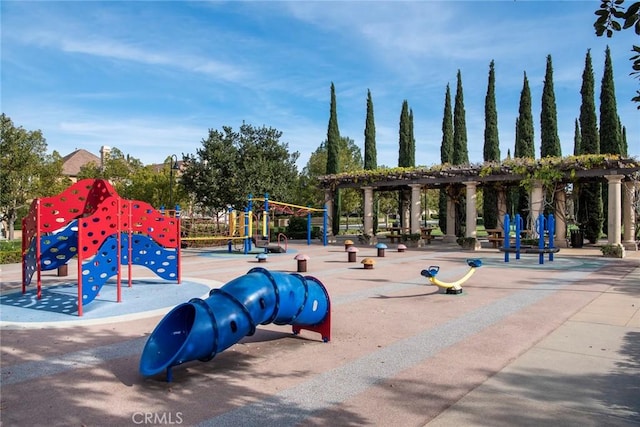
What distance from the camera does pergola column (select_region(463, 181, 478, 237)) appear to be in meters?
25.0

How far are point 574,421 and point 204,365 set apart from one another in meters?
4.07

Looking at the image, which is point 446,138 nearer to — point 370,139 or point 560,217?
point 370,139

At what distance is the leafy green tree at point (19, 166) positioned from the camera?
27672 mm

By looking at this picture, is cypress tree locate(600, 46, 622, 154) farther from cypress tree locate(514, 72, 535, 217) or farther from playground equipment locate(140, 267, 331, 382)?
playground equipment locate(140, 267, 331, 382)

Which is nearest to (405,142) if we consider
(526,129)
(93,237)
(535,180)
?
(526,129)

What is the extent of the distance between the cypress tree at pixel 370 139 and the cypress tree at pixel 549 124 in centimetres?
1369

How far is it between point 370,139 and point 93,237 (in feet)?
111

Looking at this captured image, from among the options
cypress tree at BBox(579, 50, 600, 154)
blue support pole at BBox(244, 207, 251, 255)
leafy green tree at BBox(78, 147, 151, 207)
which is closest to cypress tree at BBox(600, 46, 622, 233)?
cypress tree at BBox(579, 50, 600, 154)

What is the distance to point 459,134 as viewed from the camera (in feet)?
124

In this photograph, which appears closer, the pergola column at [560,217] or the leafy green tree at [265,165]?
the pergola column at [560,217]

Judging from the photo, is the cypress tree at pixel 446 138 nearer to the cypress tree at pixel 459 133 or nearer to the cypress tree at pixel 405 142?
the cypress tree at pixel 459 133

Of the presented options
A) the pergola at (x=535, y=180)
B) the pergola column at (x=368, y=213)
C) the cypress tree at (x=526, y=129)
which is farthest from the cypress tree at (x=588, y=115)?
the pergola column at (x=368, y=213)

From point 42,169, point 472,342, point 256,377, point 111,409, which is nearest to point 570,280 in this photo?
point 472,342

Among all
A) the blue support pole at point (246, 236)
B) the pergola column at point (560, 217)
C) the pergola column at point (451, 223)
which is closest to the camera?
the blue support pole at point (246, 236)
